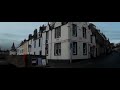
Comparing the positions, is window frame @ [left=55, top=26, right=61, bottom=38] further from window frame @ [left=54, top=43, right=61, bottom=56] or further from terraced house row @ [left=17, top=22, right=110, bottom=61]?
window frame @ [left=54, top=43, right=61, bottom=56]

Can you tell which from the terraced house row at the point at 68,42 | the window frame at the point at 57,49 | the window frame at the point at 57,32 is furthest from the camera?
the window frame at the point at 57,32

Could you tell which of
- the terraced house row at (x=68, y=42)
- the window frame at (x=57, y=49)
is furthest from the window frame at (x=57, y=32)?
the window frame at (x=57, y=49)

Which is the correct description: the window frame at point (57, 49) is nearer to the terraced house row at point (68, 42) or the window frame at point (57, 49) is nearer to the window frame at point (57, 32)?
the terraced house row at point (68, 42)

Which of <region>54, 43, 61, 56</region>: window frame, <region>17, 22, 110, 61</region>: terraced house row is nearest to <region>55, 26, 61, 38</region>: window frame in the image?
<region>17, 22, 110, 61</region>: terraced house row

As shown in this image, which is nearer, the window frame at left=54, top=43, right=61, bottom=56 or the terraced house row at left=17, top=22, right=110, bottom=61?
the terraced house row at left=17, top=22, right=110, bottom=61

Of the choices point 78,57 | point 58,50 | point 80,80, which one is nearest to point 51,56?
point 58,50

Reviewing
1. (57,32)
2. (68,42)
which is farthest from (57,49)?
(68,42)

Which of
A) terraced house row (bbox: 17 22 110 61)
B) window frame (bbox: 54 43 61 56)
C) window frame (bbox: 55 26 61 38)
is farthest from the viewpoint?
window frame (bbox: 55 26 61 38)

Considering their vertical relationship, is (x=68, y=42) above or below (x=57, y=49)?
above

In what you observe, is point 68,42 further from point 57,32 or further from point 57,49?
point 57,32

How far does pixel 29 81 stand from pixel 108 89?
3.08 m
